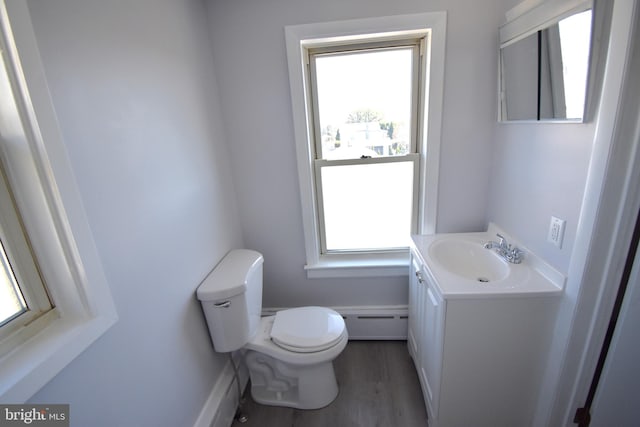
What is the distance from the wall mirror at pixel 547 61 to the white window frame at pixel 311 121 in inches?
12.5

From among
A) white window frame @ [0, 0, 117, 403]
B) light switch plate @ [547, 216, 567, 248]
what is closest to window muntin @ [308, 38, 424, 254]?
light switch plate @ [547, 216, 567, 248]

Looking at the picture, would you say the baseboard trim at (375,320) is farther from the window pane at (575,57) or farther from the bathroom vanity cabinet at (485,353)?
the window pane at (575,57)

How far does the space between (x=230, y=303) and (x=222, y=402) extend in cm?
56

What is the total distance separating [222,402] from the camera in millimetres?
1515

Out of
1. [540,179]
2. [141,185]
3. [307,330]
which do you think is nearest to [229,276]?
[307,330]

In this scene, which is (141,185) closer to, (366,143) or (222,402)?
(222,402)

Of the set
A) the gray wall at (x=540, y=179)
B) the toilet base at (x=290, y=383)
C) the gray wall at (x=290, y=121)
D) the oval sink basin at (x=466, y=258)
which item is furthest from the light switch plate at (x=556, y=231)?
the toilet base at (x=290, y=383)

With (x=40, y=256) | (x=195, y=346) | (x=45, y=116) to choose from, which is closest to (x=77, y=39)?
(x=45, y=116)

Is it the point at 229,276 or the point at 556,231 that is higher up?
the point at 556,231

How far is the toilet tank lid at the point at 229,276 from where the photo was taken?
53.9 inches

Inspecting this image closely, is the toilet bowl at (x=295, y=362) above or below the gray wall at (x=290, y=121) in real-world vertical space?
below

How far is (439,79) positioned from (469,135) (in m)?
0.36

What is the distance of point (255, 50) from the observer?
5.36 ft

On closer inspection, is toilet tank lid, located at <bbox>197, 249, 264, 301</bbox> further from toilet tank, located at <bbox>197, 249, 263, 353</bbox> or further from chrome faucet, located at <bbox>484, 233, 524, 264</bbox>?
chrome faucet, located at <bbox>484, 233, 524, 264</bbox>
